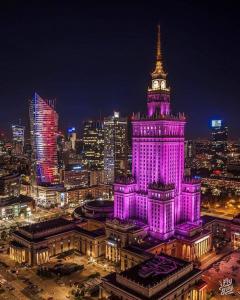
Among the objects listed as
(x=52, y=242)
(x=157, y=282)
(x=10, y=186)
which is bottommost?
(x=52, y=242)

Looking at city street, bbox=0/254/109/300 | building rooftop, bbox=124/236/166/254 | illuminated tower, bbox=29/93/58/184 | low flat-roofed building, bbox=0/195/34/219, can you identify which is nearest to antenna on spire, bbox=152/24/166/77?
building rooftop, bbox=124/236/166/254

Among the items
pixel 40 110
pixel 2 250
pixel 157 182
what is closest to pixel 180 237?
pixel 157 182

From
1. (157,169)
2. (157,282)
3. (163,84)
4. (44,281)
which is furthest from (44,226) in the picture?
(163,84)

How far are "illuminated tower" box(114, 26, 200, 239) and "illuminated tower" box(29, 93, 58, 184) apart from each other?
94.7 metres

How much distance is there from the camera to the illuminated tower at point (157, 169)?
98.1 metres

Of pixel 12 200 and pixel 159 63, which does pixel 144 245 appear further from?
pixel 12 200

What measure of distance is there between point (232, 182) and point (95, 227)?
373ft

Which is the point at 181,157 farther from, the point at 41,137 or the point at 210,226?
the point at 41,137

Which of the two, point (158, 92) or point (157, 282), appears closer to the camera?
point (157, 282)

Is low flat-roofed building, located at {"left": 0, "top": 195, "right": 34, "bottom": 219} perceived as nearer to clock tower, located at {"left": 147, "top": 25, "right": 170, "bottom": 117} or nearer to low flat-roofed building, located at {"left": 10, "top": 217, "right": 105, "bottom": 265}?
low flat-roofed building, located at {"left": 10, "top": 217, "right": 105, "bottom": 265}

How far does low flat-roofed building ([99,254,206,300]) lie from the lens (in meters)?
62.1

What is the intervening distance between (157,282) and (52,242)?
45510 mm

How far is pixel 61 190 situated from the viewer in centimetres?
16475

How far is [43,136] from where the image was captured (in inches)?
7569
